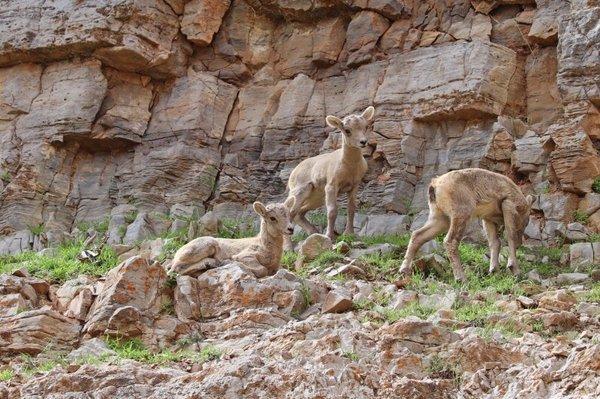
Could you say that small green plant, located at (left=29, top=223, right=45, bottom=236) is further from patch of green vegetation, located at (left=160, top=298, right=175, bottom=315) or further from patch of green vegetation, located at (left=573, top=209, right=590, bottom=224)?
patch of green vegetation, located at (left=573, top=209, right=590, bottom=224)

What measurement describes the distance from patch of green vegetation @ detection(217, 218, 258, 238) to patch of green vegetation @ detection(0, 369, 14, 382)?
9262 millimetres

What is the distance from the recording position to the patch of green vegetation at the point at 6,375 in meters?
10.1

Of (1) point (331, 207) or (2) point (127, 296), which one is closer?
(2) point (127, 296)

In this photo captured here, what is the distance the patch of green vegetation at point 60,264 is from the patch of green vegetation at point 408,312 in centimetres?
562

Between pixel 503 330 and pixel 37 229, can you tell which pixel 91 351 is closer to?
pixel 503 330

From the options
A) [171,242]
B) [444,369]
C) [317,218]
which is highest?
[317,218]

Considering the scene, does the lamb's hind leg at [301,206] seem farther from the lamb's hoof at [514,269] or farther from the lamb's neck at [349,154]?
the lamb's hoof at [514,269]

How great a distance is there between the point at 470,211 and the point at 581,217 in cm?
430

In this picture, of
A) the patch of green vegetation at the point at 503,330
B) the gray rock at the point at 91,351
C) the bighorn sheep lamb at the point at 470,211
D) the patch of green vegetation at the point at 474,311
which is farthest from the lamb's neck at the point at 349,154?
the gray rock at the point at 91,351

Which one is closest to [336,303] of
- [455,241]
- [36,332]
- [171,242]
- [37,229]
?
[36,332]

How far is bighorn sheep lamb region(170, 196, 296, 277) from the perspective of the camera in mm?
13938

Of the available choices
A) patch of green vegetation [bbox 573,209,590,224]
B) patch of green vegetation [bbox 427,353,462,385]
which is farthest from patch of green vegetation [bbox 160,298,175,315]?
patch of green vegetation [bbox 573,209,590,224]

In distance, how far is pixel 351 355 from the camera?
9.82m

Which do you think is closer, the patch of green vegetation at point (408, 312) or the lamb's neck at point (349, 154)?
the patch of green vegetation at point (408, 312)
